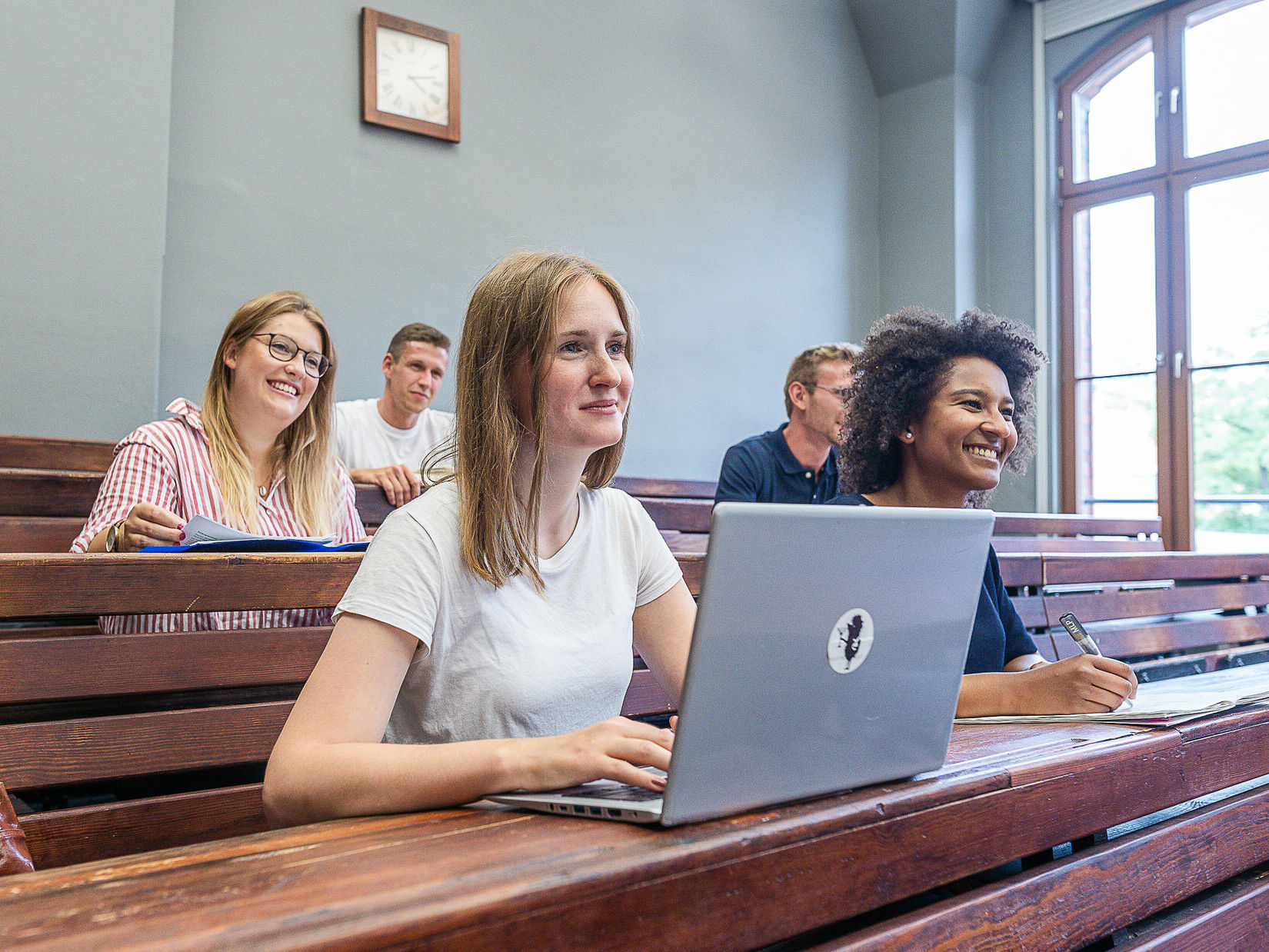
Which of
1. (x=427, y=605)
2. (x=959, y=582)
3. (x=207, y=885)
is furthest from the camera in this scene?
(x=427, y=605)

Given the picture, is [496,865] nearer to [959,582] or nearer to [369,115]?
[959,582]

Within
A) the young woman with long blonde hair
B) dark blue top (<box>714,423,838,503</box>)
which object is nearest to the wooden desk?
the young woman with long blonde hair

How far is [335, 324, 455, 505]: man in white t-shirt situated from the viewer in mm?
3570

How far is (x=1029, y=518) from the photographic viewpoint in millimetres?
3916

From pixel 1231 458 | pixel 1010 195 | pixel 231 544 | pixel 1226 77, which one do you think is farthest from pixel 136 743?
pixel 1226 77

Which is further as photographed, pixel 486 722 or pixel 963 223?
pixel 963 223

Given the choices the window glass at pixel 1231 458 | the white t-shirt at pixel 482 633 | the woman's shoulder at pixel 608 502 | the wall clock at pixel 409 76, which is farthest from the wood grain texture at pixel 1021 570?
the window glass at pixel 1231 458

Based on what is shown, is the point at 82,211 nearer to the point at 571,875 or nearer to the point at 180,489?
the point at 180,489

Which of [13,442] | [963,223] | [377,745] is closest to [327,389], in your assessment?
[13,442]

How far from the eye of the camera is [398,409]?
11.9ft

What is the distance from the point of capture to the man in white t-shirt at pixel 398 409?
3570 millimetres

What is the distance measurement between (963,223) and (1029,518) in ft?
7.70

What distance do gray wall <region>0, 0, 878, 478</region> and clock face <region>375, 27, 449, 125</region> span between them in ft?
0.32

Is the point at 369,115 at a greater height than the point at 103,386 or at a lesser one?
greater
